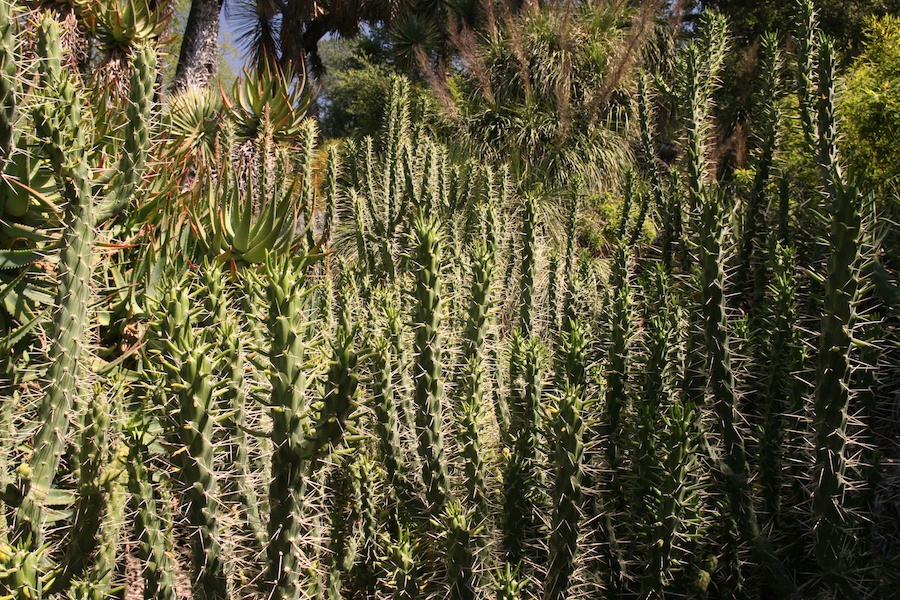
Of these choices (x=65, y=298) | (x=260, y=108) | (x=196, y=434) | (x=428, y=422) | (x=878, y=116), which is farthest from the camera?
(x=260, y=108)

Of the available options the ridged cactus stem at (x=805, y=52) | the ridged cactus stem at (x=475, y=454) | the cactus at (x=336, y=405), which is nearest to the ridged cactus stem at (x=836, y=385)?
the ridged cactus stem at (x=805, y=52)

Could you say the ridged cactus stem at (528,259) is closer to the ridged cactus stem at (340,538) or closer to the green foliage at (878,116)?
the ridged cactus stem at (340,538)

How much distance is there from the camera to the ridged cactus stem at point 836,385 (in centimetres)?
227

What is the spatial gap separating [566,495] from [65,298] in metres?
1.97

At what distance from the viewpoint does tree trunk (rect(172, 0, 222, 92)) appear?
37.9 ft

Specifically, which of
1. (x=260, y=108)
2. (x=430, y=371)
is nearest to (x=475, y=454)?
(x=430, y=371)

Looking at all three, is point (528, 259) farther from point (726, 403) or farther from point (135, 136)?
point (135, 136)

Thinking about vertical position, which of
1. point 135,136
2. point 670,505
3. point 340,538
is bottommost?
point 340,538

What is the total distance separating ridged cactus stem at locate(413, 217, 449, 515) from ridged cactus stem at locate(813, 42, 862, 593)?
135 centimetres

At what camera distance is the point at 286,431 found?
223 centimetres

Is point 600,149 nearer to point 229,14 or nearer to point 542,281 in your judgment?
point 542,281

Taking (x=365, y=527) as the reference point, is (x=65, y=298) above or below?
above

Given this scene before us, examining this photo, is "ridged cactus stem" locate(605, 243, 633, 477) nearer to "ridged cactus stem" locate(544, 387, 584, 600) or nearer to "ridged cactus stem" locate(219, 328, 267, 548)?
"ridged cactus stem" locate(544, 387, 584, 600)

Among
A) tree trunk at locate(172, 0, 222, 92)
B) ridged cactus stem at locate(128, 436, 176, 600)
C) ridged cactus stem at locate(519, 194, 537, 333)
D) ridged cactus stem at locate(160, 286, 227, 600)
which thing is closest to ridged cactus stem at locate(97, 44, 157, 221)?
ridged cactus stem at locate(160, 286, 227, 600)
